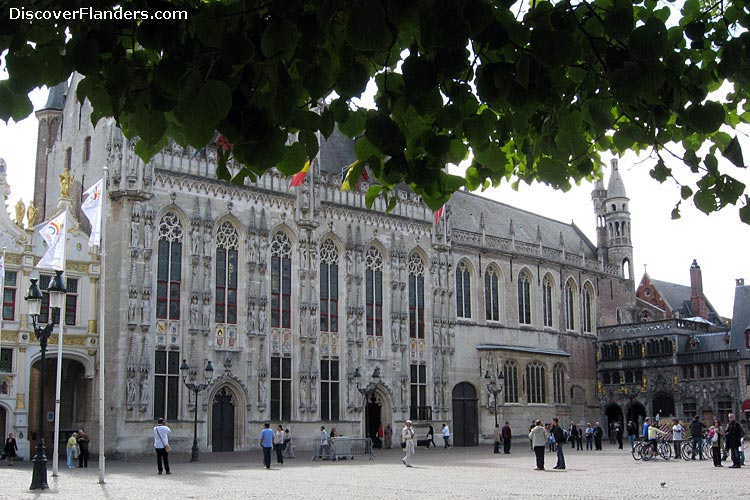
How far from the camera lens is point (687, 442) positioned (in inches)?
1341

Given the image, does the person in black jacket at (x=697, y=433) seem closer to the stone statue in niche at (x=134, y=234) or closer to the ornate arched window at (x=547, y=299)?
the stone statue in niche at (x=134, y=234)

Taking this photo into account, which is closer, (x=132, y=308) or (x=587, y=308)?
(x=132, y=308)

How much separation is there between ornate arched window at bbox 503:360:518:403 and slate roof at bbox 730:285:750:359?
14368 millimetres

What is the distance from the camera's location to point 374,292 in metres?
48.2

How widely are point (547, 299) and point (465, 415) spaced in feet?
36.2

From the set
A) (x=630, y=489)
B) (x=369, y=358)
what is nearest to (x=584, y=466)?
(x=630, y=489)

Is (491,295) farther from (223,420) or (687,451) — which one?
(687,451)

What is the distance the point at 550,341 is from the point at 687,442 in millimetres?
23859

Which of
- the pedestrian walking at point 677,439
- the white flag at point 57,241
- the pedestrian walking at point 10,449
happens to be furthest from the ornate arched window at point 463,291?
the white flag at point 57,241

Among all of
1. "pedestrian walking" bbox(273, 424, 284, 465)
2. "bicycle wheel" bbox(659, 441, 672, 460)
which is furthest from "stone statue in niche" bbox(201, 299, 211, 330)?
"bicycle wheel" bbox(659, 441, 672, 460)

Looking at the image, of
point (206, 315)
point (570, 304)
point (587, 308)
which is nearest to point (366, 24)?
point (206, 315)

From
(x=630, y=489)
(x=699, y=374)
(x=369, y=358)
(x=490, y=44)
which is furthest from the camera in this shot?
(x=699, y=374)

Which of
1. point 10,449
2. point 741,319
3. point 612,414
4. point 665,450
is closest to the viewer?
point 10,449

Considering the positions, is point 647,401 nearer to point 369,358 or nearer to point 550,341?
point 550,341
